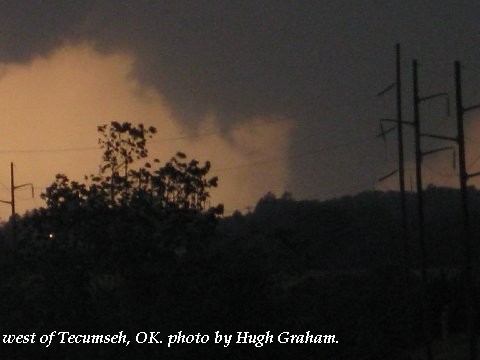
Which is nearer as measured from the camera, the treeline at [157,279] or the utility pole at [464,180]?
the treeline at [157,279]

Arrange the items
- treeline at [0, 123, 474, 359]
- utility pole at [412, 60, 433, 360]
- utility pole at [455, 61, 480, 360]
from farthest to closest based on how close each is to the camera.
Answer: utility pole at [412, 60, 433, 360], utility pole at [455, 61, 480, 360], treeline at [0, 123, 474, 359]

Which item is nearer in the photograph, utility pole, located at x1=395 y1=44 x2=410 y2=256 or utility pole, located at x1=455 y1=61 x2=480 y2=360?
utility pole, located at x1=455 y1=61 x2=480 y2=360

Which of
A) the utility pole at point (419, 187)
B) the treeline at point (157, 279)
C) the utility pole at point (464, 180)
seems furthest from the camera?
the utility pole at point (419, 187)

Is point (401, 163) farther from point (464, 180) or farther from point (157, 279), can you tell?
point (157, 279)

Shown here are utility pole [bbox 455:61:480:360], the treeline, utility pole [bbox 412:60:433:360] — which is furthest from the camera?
utility pole [bbox 412:60:433:360]

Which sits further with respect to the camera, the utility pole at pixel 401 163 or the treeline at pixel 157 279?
the utility pole at pixel 401 163

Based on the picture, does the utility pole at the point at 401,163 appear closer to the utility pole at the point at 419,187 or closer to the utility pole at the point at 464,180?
the utility pole at the point at 419,187

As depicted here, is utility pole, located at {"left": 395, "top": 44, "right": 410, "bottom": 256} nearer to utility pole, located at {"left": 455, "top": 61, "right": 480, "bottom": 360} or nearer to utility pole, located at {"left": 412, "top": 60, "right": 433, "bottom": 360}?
utility pole, located at {"left": 412, "top": 60, "right": 433, "bottom": 360}

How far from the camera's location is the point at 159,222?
35531 mm

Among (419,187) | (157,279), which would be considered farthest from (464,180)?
(157,279)

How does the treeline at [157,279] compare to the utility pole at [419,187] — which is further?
the utility pole at [419,187]

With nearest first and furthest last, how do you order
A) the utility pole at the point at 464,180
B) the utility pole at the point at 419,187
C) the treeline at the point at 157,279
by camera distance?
the treeline at the point at 157,279 → the utility pole at the point at 464,180 → the utility pole at the point at 419,187

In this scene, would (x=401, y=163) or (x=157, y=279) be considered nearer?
(x=157, y=279)

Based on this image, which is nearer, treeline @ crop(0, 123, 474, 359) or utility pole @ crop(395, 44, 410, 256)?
treeline @ crop(0, 123, 474, 359)
